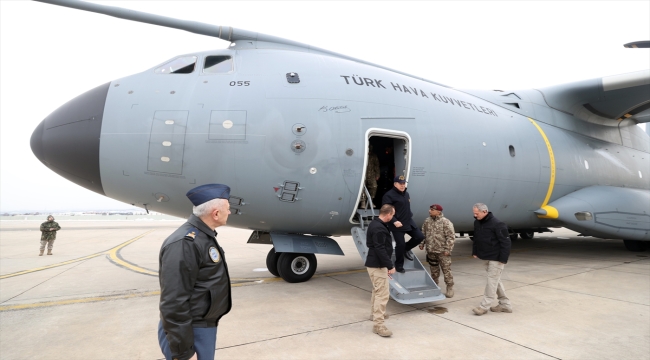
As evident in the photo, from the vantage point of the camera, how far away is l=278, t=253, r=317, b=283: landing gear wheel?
6656mm

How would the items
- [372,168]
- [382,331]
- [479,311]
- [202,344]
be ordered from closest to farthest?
[202,344], [382,331], [479,311], [372,168]

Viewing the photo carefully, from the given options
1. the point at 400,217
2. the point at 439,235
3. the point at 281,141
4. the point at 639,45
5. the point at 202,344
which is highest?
the point at 639,45

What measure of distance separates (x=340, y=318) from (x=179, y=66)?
15.6 feet

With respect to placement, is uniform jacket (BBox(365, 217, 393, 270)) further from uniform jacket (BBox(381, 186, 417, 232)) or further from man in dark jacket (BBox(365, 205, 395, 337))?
uniform jacket (BBox(381, 186, 417, 232))

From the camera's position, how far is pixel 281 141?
5.48 meters

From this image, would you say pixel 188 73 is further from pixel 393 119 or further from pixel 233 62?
pixel 393 119

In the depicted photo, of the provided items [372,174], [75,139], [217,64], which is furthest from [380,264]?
[75,139]

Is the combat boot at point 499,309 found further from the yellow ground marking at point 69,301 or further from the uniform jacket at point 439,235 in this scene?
Result: the yellow ground marking at point 69,301

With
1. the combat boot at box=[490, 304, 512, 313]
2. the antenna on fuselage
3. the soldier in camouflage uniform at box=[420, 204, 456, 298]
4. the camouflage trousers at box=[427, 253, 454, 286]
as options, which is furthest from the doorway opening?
the antenna on fuselage

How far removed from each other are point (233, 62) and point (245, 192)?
2.27 metres

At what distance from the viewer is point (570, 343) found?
3.96 metres

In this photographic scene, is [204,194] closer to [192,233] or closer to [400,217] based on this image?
[192,233]

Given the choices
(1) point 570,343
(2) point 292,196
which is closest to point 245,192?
(2) point 292,196

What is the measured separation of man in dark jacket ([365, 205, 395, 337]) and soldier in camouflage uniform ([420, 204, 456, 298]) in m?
1.74
